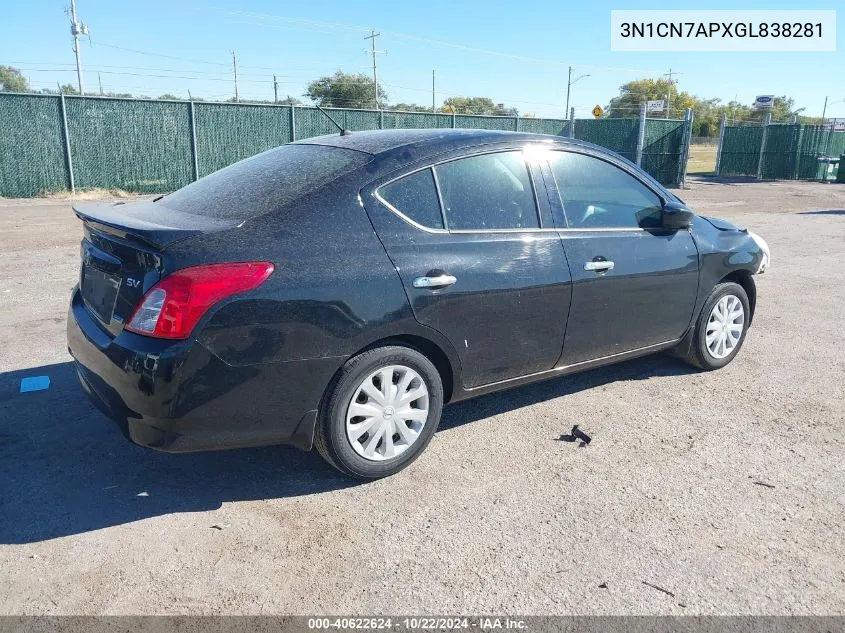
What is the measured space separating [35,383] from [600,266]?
147 inches

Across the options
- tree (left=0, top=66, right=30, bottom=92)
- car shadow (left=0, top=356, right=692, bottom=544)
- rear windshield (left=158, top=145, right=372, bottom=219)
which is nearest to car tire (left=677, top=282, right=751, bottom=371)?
car shadow (left=0, top=356, right=692, bottom=544)

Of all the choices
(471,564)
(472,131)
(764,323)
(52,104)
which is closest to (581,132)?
(52,104)

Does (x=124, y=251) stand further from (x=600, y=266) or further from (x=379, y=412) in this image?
(x=600, y=266)

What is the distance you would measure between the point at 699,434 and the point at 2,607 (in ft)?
11.8

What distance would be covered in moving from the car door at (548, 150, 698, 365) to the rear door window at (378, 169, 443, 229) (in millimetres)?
875

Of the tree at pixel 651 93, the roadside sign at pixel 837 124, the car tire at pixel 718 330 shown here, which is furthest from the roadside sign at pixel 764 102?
the tree at pixel 651 93

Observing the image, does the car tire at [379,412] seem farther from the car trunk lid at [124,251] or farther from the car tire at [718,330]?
the car tire at [718,330]

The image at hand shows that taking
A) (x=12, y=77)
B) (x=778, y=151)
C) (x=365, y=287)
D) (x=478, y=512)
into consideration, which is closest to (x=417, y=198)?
(x=365, y=287)

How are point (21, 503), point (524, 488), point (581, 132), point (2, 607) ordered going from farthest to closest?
point (581, 132) < point (524, 488) < point (21, 503) < point (2, 607)

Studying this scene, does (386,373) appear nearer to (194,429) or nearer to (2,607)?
(194,429)

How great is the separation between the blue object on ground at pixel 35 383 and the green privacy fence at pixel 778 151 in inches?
1319

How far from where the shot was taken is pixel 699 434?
13.7 feet

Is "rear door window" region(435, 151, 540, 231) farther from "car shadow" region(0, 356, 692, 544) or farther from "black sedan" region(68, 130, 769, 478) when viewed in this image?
"car shadow" region(0, 356, 692, 544)

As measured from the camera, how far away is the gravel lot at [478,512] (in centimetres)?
269
